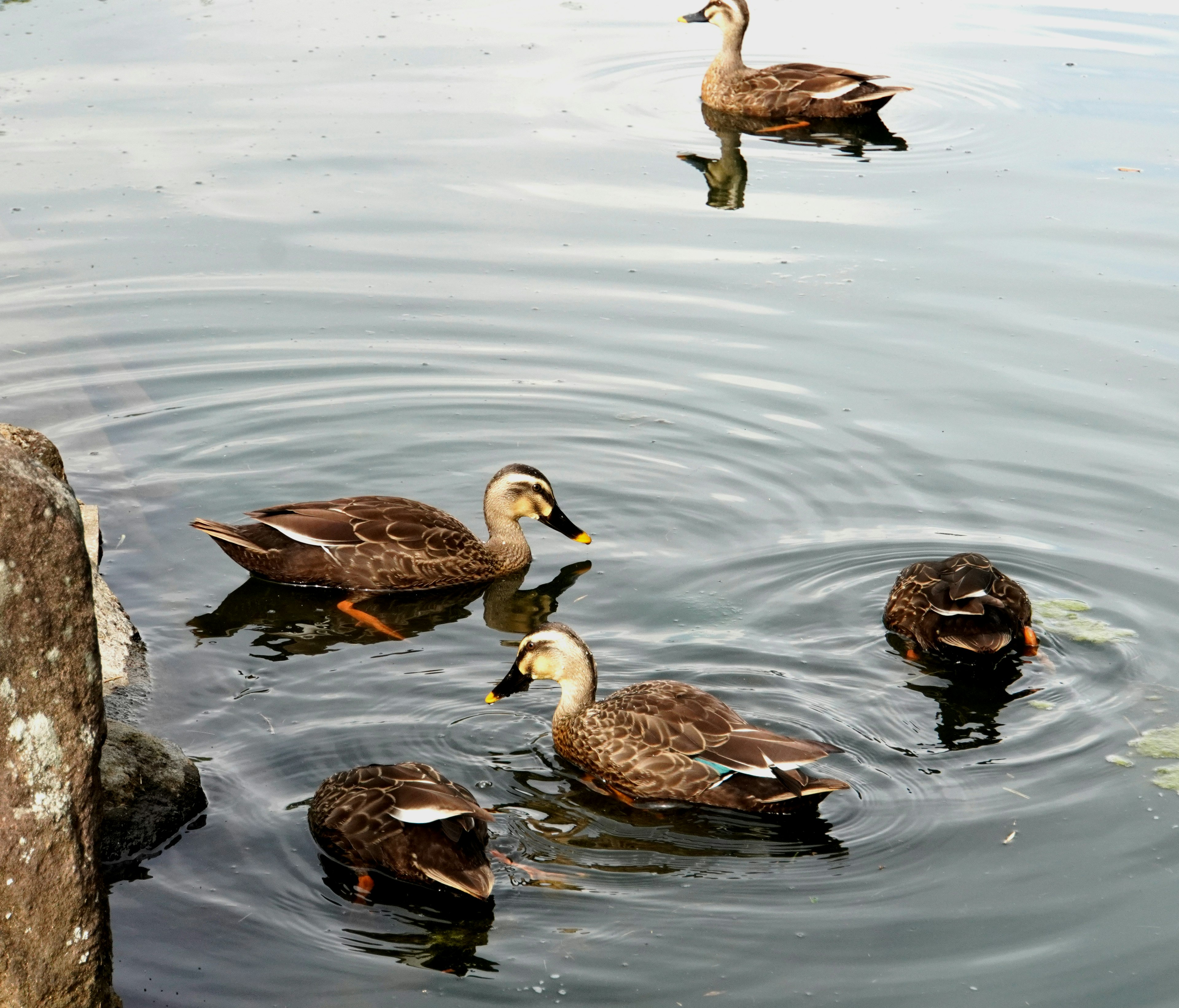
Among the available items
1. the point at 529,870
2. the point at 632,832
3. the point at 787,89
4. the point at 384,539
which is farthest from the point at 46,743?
the point at 787,89

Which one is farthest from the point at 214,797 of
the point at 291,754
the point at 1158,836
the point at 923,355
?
the point at 923,355

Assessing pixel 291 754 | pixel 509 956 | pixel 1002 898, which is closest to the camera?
pixel 509 956

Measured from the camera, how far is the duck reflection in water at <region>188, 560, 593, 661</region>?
8.41 meters

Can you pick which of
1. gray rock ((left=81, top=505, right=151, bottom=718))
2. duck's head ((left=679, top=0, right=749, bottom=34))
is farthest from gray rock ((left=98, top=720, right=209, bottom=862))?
Answer: duck's head ((left=679, top=0, right=749, bottom=34))

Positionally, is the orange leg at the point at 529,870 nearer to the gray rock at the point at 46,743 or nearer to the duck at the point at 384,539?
the gray rock at the point at 46,743

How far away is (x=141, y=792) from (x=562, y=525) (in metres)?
3.93

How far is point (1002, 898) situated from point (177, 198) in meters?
11.5

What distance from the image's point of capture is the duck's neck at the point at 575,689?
7.30 m

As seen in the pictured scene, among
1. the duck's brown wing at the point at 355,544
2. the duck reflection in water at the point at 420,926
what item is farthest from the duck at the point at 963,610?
the duck reflection in water at the point at 420,926

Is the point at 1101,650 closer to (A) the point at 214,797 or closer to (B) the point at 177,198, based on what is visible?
(A) the point at 214,797

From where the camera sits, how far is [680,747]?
22.3ft

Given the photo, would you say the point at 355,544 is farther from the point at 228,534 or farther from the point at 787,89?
the point at 787,89

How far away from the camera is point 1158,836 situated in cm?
654

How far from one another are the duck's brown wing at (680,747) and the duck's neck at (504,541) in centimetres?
258
